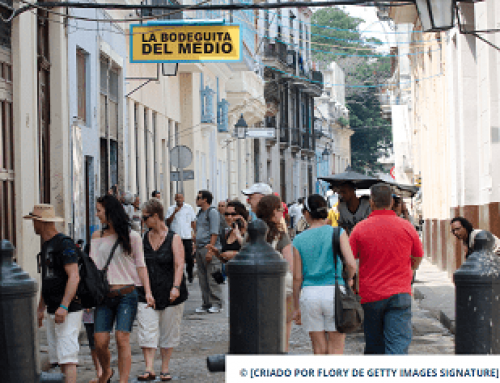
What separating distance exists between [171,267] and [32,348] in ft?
12.7

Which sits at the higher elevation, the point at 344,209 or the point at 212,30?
the point at 212,30

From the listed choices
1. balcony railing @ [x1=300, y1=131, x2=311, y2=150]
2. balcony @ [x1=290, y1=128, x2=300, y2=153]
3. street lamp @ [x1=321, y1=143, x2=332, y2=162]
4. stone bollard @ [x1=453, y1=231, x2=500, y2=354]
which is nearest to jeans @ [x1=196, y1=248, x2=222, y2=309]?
stone bollard @ [x1=453, y1=231, x2=500, y2=354]

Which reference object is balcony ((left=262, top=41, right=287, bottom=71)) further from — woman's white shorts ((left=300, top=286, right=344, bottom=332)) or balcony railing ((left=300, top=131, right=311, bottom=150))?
woman's white shorts ((left=300, top=286, right=344, bottom=332))

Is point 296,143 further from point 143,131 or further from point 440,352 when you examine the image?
point 440,352

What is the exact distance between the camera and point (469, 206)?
16781mm

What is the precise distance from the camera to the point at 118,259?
8164 mm

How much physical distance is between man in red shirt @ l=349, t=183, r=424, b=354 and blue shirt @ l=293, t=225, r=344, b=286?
22 cm

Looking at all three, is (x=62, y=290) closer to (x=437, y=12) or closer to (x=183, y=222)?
(x=437, y=12)

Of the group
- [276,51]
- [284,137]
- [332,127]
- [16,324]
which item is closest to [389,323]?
[16,324]

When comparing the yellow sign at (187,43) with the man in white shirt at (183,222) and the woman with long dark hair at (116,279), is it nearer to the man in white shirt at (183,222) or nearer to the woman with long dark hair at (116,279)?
the man in white shirt at (183,222)

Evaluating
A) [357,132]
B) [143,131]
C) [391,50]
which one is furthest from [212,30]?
[357,132]

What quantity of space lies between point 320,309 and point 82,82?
38.1ft

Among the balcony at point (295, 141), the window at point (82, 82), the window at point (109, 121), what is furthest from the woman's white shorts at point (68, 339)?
the balcony at point (295, 141)

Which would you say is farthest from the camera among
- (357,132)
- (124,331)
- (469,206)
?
(357,132)
